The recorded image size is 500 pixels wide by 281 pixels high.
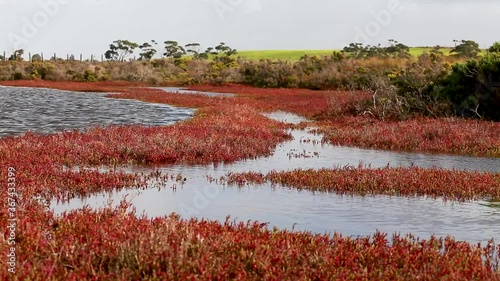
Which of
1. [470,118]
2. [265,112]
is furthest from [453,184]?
[265,112]

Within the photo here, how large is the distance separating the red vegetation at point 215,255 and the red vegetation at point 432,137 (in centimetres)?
1442

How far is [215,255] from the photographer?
759cm

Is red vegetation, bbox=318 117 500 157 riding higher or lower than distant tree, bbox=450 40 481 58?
lower

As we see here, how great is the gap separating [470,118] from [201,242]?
2475 cm

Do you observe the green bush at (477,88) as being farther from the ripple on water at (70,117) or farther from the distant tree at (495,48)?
the ripple on water at (70,117)

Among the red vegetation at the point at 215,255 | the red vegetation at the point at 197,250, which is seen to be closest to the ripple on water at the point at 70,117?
the red vegetation at the point at 197,250

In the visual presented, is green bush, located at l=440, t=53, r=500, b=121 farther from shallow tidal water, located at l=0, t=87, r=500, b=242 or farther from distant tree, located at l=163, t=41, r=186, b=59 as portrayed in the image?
distant tree, located at l=163, t=41, r=186, b=59

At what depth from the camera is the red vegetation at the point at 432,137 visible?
22.8 metres

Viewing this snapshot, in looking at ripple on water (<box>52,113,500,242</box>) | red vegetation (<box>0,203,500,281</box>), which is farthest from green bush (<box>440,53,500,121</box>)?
red vegetation (<box>0,203,500,281</box>)

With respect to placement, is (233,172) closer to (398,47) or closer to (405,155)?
(405,155)

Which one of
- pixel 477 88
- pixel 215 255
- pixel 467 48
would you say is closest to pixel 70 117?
pixel 477 88

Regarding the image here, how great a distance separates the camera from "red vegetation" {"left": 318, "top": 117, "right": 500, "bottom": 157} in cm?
2282

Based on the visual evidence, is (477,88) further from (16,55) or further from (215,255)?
(16,55)

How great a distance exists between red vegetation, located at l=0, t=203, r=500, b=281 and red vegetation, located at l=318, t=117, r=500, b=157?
14.4m
